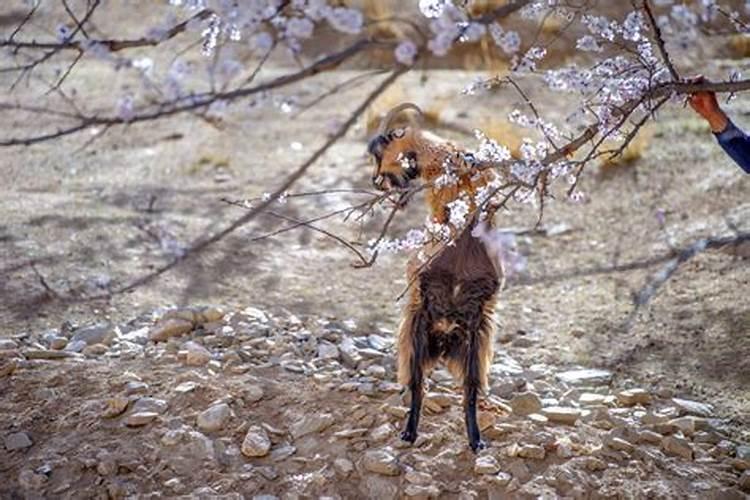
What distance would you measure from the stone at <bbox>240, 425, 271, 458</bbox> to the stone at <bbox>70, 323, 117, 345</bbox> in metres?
1.25

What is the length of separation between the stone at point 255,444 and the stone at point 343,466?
32 centimetres

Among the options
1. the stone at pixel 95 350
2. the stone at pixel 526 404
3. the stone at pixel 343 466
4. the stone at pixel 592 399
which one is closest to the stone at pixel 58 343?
the stone at pixel 95 350

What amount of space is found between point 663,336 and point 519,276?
151 cm

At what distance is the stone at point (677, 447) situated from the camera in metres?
4.75

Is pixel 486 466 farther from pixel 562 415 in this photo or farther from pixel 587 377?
pixel 587 377

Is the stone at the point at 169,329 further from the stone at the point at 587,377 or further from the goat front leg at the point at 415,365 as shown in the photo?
the stone at the point at 587,377

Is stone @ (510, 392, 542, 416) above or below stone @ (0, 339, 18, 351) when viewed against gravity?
above

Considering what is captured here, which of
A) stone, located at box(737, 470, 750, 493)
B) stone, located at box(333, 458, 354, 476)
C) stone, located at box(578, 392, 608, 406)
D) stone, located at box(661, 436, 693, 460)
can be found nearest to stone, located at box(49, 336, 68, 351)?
stone, located at box(333, 458, 354, 476)

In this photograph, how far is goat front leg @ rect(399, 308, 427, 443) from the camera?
4.61 metres

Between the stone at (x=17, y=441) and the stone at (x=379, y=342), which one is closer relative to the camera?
the stone at (x=17, y=441)

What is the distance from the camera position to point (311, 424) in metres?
4.88

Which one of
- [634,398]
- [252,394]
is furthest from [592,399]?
[252,394]

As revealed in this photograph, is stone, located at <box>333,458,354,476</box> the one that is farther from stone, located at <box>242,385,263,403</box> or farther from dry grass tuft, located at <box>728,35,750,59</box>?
dry grass tuft, located at <box>728,35,750,59</box>

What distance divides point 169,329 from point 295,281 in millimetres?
1596
